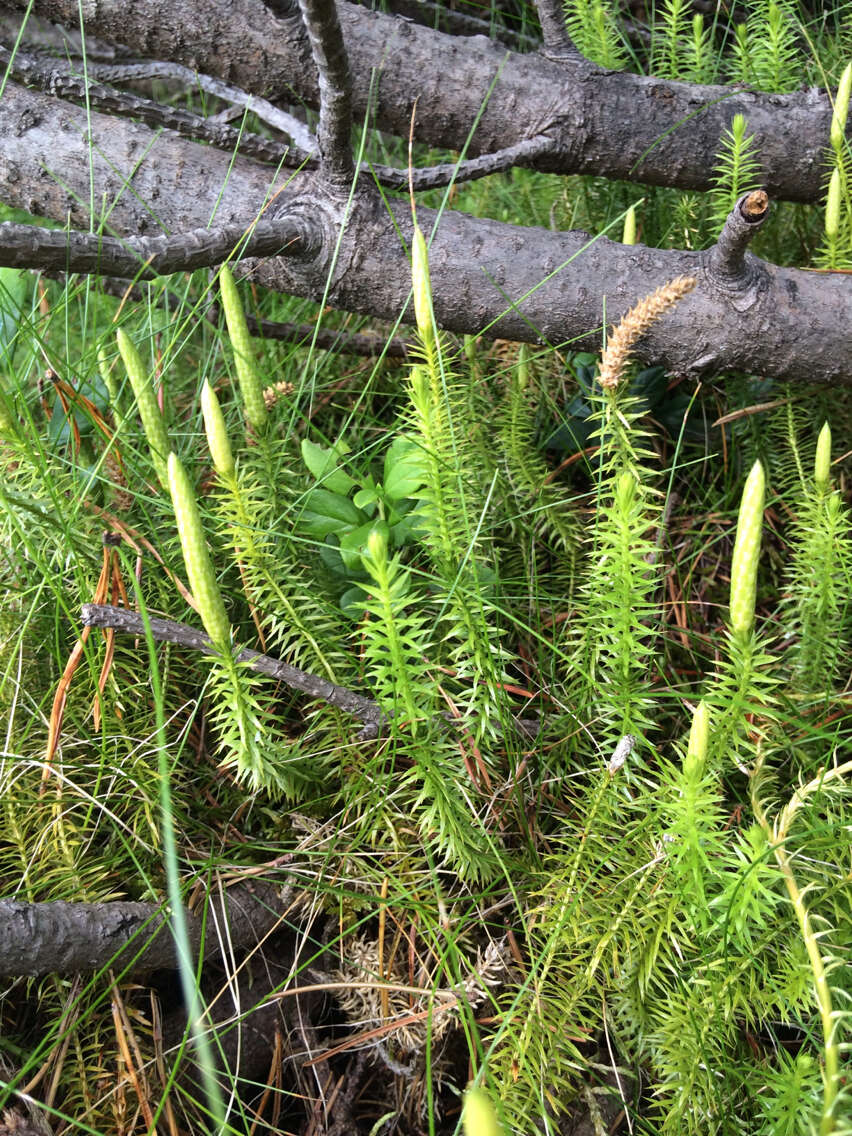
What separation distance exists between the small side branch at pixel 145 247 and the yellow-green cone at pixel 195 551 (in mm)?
574

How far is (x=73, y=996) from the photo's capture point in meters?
1.38

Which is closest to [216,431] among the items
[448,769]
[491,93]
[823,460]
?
[448,769]

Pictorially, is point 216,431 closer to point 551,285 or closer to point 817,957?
point 551,285

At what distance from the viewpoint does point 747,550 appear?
1.15 meters

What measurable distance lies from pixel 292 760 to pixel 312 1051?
0.45 meters

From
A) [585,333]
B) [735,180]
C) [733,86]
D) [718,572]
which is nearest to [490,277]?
[585,333]

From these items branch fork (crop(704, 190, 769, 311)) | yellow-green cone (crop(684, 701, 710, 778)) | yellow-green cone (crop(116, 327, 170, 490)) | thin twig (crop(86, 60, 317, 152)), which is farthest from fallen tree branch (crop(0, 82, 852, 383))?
yellow-green cone (crop(684, 701, 710, 778))

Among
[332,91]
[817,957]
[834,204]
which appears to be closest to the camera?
[817,957]

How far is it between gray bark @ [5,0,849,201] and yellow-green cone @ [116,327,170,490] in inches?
36.7

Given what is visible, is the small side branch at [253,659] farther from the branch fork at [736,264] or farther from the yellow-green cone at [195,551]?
the branch fork at [736,264]

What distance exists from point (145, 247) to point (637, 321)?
2.82 ft

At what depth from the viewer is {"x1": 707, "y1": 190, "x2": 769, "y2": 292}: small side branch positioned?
1.64 meters

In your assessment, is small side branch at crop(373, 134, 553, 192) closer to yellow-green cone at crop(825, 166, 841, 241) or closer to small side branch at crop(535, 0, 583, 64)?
small side branch at crop(535, 0, 583, 64)

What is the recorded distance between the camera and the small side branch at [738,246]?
5.38ft
